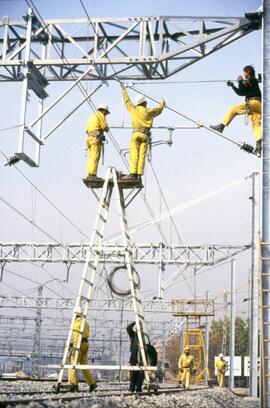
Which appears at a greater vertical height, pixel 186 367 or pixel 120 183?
pixel 120 183

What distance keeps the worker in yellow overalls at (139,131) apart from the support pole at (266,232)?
7.70 feet

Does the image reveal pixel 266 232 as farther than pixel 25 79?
No

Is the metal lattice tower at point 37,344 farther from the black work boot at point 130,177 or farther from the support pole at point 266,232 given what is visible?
the support pole at point 266,232

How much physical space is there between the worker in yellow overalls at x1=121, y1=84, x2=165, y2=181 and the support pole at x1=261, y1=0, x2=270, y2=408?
92.4 inches

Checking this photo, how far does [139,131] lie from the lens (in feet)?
36.8

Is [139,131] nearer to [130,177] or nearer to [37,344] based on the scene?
[130,177]

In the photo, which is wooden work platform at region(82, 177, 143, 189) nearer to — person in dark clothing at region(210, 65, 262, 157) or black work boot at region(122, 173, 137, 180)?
black work boot at region(122, 173, 137, 180)

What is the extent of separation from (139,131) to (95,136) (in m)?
0.80

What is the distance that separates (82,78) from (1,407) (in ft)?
22.1

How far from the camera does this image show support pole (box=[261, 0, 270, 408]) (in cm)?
852

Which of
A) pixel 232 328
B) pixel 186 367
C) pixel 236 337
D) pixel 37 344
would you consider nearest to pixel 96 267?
pixel 186 367

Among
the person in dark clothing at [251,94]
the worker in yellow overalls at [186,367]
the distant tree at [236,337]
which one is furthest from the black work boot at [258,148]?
the distant tree at [236,337]

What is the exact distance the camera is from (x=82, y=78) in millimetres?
11969

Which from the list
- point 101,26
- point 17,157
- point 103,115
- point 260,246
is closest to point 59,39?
point 101,26
